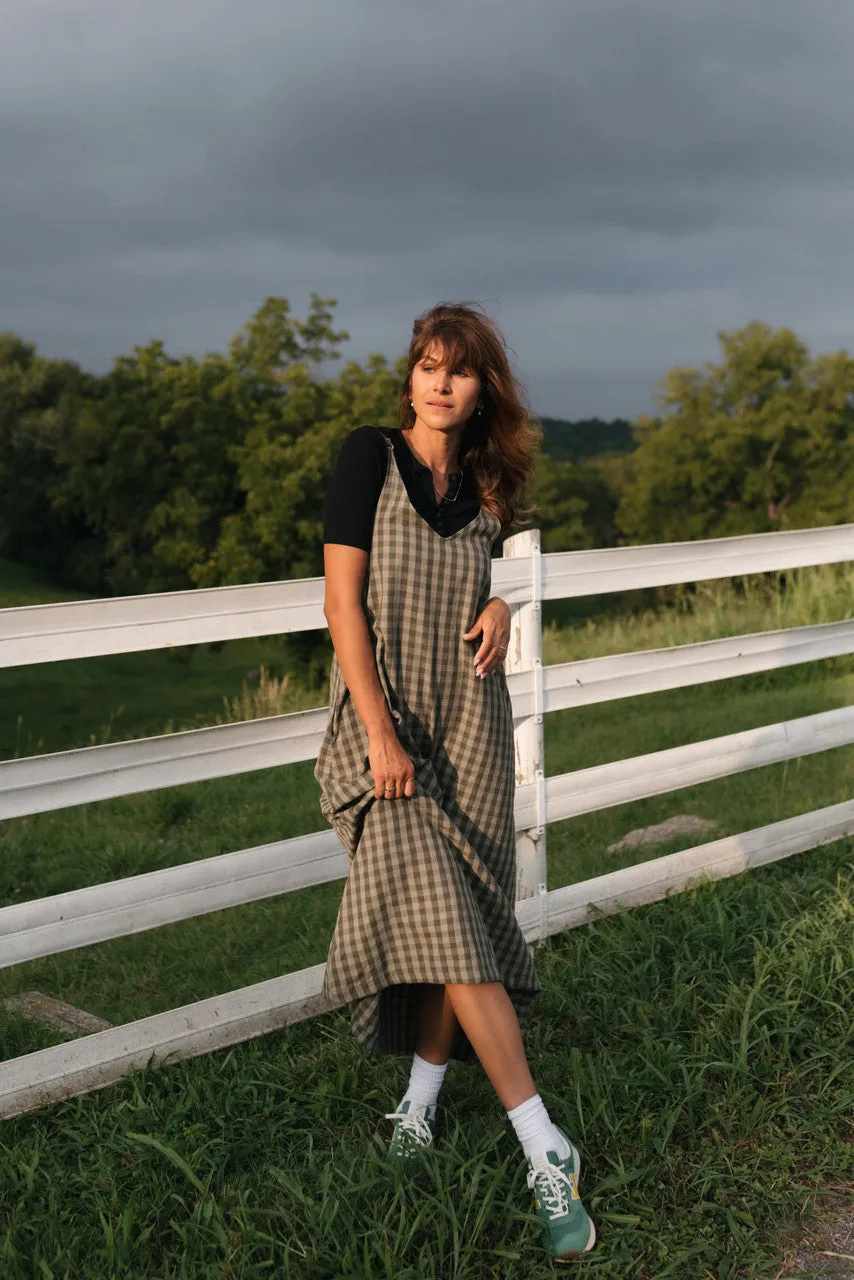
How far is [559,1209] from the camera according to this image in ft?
8.32

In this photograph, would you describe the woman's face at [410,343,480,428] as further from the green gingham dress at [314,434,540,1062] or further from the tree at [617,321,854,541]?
the tree at [617,321,854,541]

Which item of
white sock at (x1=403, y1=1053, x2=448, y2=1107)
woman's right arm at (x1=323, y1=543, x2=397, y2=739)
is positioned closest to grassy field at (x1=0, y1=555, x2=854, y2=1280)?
white sock at (x1=403, y1=1053, x2=448, y2=1107)

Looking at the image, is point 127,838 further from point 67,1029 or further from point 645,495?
point 645,495

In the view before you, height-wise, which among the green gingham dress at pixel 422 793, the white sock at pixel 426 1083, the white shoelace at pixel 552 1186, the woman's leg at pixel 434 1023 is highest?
the green gingham dress at pixel 422 793

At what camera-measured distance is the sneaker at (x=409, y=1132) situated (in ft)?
8.91

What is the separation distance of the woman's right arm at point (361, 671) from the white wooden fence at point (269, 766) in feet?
2.12

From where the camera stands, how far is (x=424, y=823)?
8.62 feet

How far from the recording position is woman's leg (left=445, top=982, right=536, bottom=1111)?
2596mm

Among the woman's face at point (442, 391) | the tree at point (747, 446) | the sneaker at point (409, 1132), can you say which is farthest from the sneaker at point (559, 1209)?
the tree at point (747, 446)

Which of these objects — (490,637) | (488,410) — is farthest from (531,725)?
(488,410)

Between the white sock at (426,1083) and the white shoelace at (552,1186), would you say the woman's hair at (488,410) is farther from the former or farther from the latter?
the white shoelace at (552,1186)

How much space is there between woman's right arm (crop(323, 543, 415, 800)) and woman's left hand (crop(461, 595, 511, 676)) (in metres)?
0.26

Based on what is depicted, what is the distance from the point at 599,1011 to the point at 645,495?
43.8 metres

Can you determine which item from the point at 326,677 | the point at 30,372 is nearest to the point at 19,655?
the point at 326,677
